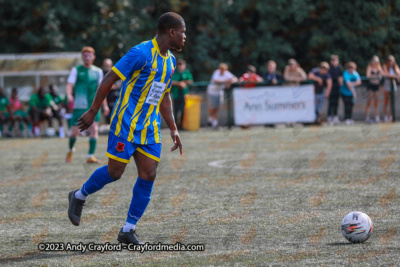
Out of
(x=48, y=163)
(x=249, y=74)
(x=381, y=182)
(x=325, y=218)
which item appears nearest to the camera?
(x=325, y=218)

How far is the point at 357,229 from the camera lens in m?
5.67

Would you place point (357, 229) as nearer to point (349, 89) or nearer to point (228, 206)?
point (228, 206)

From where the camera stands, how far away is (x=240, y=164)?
1268 centimetres

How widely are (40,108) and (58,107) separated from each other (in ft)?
2.03

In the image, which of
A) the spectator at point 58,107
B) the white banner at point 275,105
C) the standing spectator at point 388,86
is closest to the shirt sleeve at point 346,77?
the white banner at point 275,105

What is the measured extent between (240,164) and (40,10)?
23159 millimetres

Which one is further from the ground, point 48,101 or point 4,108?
point 48,101

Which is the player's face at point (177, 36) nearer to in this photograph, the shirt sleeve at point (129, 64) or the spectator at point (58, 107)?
the shirt sleeve at point (129, 64)

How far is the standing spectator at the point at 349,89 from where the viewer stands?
22828 millimetres

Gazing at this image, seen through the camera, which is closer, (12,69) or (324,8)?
(12,69)

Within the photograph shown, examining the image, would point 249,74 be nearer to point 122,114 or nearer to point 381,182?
point 381,182

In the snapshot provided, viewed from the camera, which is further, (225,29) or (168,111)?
(225,29)

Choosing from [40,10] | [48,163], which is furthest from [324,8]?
[48,163]

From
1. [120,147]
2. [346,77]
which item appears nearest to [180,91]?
[346,77]
